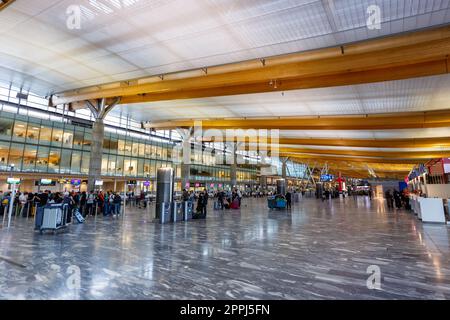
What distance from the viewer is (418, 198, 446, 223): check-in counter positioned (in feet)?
38.9

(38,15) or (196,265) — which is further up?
(38,15)

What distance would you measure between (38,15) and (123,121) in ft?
101

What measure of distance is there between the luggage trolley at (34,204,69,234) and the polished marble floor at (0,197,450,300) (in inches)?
22.5

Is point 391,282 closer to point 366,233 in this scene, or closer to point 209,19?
point 366,233

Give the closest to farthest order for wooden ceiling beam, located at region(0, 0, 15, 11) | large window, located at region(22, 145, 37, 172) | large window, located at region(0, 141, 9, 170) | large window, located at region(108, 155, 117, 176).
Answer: wooden ceiling beam, located at region(0, 0, 15, 11) < large window, located at region(0, 141, 9, 170) < large window, located at region(22, 145, 37, 172) < large window, located at region(108, 155, 117, 176)

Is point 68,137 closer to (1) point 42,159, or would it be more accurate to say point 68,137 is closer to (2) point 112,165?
(1) point 42,159

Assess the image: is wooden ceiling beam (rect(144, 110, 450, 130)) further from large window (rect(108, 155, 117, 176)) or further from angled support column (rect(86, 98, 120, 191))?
large window (rect(108, 155, 117, 176))

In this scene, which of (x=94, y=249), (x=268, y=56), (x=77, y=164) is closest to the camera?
(x=94, y=249)

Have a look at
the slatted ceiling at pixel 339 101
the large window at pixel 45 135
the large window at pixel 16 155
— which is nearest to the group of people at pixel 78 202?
the slatted ceiling at pixel 339 101

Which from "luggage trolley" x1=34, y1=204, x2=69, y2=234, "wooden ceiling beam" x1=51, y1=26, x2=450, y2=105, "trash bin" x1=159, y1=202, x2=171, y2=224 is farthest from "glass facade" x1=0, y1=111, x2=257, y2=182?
"trash bin" x1=159, y1=202, x2=171, y2=224

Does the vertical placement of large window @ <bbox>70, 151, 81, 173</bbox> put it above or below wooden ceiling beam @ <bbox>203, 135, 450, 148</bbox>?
below

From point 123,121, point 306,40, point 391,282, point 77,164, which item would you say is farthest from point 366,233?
point 123,121

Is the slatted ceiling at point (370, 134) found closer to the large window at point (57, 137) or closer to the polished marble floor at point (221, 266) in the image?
the polished marble floor at point (221, 266)

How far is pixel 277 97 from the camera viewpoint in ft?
51.9
